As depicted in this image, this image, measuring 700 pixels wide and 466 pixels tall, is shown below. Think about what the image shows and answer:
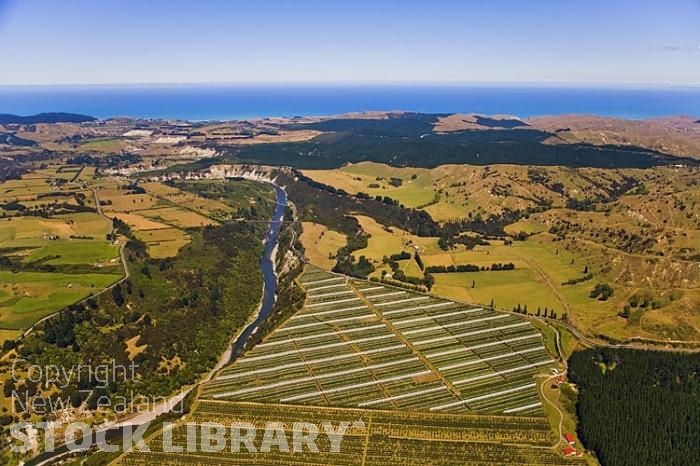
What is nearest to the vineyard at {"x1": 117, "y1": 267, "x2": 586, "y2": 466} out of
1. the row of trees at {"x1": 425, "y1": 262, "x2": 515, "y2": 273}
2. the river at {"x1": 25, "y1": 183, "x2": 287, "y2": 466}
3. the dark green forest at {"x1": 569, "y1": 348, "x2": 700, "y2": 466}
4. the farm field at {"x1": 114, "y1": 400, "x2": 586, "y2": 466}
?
the farm field at {"x1": 114, "y1": 400, "x2": 586, "y2": 466}

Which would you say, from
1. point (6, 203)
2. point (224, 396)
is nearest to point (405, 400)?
point (224, 396)

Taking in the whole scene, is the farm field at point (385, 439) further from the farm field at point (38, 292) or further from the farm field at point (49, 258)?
the farm field at point (49, 258)

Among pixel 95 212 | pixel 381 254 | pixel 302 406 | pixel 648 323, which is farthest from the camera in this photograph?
pixel 95 212

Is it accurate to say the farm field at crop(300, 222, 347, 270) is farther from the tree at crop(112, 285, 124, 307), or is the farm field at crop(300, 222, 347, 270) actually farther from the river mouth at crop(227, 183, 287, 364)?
the tree at crop(112, 285, 124, 307)

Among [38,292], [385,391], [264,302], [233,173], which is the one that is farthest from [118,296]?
[233,173]

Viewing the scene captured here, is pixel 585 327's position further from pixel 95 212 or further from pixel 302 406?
pixel 95 212

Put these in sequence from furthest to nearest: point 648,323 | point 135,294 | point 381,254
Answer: point 381,254 < point 135,294 < point 648,323

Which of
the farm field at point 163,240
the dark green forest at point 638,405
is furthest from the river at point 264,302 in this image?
the dark green forest at point 638,405
